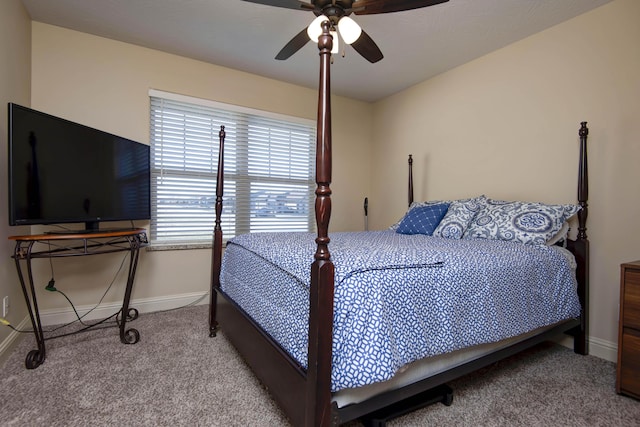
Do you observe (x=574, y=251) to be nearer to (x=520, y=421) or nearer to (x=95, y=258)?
(x=520, y=421)

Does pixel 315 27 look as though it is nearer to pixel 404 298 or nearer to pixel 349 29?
pixel 349 29

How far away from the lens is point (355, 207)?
4035 mm

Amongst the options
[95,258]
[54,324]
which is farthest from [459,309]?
[54,324]

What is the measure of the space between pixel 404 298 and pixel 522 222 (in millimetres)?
1415

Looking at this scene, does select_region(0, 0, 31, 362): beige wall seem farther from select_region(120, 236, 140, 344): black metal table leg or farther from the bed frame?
the bed frame

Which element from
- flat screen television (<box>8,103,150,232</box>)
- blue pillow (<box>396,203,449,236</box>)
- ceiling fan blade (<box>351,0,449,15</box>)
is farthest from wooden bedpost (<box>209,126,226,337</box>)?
blue pillow (<box>396,203,449,236</box>)

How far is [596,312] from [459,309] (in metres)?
1.52

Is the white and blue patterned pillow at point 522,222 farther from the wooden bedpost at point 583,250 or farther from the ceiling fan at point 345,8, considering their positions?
the ceiling fan at point 345,8

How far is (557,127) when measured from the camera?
228cm

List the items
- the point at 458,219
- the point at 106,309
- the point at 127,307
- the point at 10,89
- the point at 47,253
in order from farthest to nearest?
the point at 106,309 < the point at 458,219 < the point at 127,307 < the point at 10,89 < the point at 47,253

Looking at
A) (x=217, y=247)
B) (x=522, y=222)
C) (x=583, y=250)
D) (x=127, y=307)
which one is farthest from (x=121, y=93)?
(x=583, y=250)

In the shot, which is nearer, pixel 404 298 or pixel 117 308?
pixel 404 298

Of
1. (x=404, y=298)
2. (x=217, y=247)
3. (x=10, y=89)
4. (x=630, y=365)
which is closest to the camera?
(x=404, y=298)

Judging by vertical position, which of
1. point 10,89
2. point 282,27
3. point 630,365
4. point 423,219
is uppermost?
point 282,27
